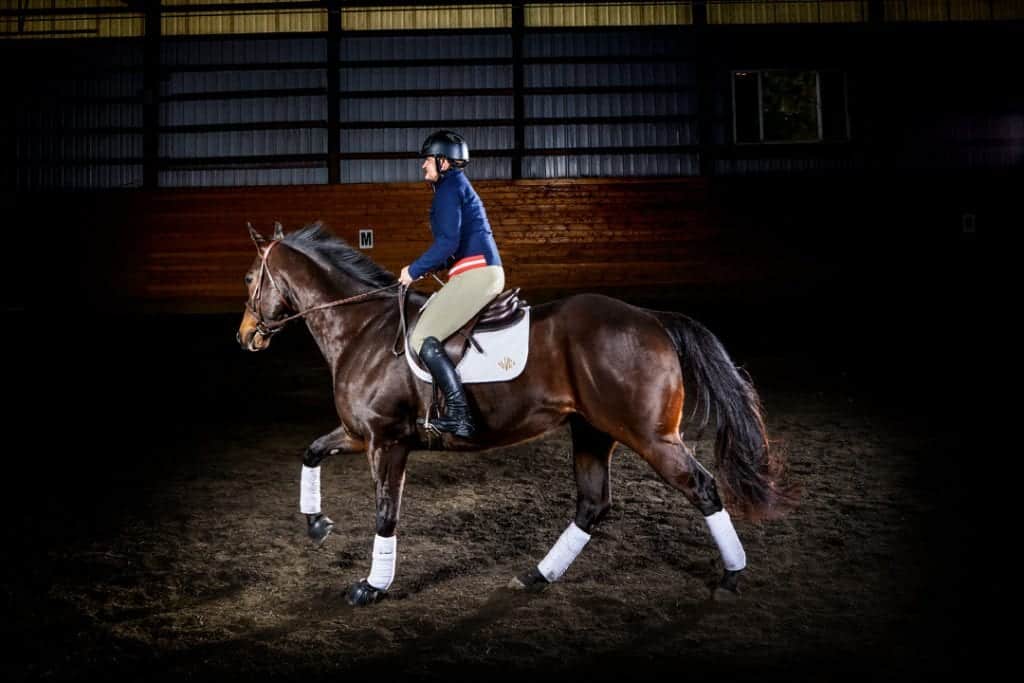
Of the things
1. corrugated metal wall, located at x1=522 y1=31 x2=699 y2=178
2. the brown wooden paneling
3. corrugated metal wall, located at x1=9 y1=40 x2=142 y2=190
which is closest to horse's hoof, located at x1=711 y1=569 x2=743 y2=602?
the brown wooden paneling

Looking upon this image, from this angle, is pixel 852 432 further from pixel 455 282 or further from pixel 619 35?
A: pixel 619 35

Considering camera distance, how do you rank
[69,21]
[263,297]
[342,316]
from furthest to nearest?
[69,21], [263,297], [342,316]

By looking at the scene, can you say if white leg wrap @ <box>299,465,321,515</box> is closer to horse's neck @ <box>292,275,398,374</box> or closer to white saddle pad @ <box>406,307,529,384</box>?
horse's neck @ <box>292,275,398,374</box>

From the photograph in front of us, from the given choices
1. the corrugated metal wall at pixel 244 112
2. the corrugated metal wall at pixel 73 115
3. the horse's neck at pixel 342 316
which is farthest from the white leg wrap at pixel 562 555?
the corrugated metal wall at pixel 73 115

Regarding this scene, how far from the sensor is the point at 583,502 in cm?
393

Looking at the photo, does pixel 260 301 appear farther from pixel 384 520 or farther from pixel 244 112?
pixel 244 112

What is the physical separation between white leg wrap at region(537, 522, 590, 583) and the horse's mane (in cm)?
167

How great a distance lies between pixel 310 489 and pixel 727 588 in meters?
2.13

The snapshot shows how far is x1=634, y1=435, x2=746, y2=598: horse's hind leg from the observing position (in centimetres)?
346

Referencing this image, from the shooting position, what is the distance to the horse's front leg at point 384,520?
11.8 ft

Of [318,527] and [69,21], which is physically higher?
[69,21]

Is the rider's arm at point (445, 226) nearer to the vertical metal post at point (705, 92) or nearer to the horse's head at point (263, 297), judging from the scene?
the horse's head at point (263, 297)

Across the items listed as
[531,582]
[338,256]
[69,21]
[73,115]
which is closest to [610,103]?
[73,115]

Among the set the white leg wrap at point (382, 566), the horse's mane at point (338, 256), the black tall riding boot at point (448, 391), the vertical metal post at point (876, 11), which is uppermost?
the vertical metal post at point (876, 11)
